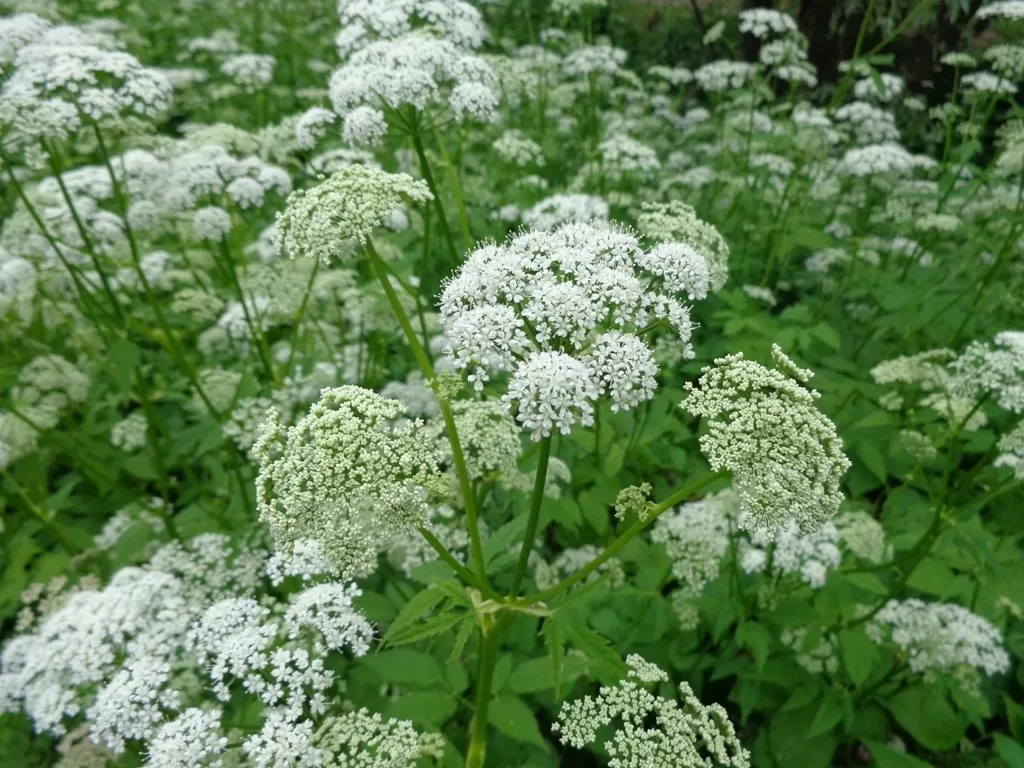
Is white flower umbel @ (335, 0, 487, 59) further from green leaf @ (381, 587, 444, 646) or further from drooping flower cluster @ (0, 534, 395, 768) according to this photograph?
green leaf @ (381, 587, 444, 646)

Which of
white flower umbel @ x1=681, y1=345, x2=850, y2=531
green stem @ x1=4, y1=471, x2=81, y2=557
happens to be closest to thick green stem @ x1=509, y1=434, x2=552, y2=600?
white flower umbel @ x1=681, y1=345, x2=850, y2=531

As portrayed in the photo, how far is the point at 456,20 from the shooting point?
16.6 ft

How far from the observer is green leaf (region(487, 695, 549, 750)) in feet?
10.1

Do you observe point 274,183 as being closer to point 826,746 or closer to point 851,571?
point 851,571

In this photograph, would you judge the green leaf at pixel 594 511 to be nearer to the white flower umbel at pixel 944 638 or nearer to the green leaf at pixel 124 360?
the white flower umbel at pixel 944 638

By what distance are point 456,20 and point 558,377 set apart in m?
3.95

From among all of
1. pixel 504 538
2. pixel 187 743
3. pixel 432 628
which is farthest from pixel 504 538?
pixel 187 743

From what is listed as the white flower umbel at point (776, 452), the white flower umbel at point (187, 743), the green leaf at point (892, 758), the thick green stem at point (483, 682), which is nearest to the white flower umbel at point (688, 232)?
the white flower umbel at point (776, 452)

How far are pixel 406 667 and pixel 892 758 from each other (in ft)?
9.35

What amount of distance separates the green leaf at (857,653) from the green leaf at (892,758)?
0.38 metres

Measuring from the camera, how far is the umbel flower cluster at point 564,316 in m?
2.23

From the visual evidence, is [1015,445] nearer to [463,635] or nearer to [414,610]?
[463,635]

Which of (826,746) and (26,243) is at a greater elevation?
(26,243)

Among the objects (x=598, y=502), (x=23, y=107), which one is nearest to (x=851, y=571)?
(x=598, y=502)
